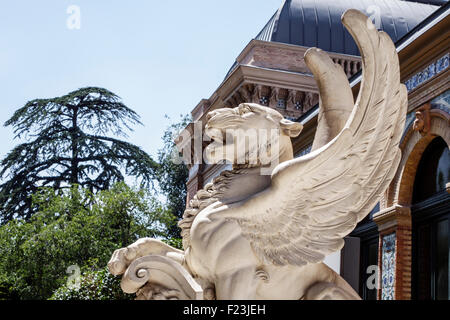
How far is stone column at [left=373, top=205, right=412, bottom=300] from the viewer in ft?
34.3

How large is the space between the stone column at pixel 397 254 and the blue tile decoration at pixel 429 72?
1.72m

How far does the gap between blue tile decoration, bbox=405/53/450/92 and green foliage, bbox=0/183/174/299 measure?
1332cm

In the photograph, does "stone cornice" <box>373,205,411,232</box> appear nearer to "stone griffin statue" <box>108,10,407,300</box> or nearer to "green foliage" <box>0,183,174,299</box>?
"stone griffin statue" <box>108,10,407,300</box>

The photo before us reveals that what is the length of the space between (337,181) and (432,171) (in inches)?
308

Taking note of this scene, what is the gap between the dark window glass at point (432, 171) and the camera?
1035 centimetres

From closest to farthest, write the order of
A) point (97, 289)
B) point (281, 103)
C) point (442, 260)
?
point (442, 260) → point (97, 289) → point (281, 103)

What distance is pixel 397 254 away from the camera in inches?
415

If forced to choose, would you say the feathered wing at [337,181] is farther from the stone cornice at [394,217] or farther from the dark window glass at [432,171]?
the stone cornice at [394,217]

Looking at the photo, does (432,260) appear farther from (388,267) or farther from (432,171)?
(432,171)

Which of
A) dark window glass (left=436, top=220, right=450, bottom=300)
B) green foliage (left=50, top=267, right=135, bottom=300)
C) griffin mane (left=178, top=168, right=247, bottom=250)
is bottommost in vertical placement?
griffin mane (left=178, top=168, right=247, bottom=250)

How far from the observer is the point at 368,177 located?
3260 mm

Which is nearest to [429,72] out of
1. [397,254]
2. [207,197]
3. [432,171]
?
[432,171]

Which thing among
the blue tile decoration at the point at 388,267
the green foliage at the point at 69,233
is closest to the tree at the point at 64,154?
the green foliage at the point at 69,233

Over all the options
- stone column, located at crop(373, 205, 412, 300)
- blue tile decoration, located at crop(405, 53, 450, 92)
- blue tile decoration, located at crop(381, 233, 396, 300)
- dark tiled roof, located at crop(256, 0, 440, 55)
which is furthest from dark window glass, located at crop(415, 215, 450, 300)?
dark tiled roof, located at crop(256, 0, 440, 55)
